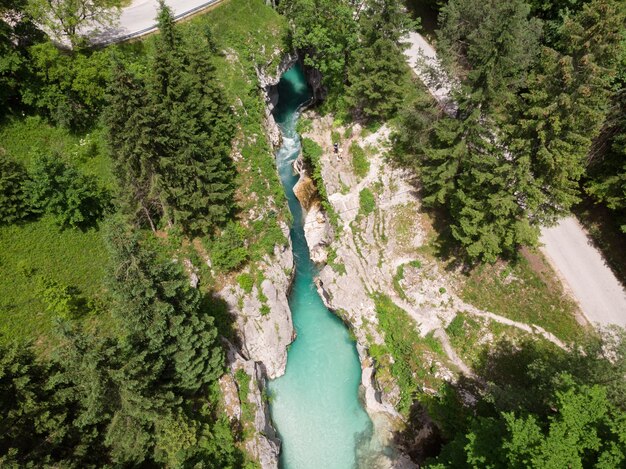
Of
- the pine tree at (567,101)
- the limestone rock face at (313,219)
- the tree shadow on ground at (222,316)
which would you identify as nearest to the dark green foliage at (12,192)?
the tree shadow on ground at (222,316)

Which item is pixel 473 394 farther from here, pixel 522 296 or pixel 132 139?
pixel 132 139

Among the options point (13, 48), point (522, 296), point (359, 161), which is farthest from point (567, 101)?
point (13, 48)

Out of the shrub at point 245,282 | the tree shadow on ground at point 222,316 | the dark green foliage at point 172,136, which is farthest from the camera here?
the shrub at point 245,282

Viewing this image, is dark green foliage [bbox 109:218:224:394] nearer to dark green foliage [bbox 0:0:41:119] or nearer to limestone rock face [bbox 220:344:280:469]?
limestone rock face [bbox 220:344:280:469]

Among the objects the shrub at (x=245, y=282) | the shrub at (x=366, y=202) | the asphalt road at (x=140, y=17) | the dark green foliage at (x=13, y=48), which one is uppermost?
the asphalt road at (x=140, y=17)

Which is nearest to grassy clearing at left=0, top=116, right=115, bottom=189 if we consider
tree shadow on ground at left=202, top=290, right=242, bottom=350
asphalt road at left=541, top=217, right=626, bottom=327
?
tree shadow on ground at left=202, top=290, right=242, bottom=350

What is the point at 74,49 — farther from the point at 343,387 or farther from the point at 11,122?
the point at 343,387

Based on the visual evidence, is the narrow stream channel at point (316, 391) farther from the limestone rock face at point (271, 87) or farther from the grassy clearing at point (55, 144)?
the grassy clearing at point (55, 144)
